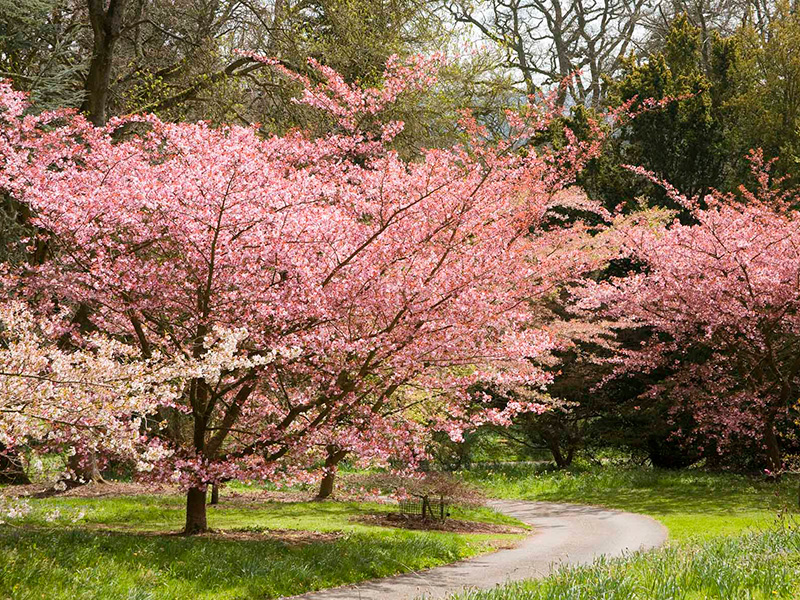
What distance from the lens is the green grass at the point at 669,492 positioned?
44.4 ft

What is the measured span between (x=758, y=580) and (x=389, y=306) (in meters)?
5.27

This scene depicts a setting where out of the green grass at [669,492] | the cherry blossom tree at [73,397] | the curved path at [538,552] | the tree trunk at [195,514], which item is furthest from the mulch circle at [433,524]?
the cherry blossom tree at [73,397]

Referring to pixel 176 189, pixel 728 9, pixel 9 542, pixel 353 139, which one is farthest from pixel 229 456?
pixel 728 9

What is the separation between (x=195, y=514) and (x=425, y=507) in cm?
606

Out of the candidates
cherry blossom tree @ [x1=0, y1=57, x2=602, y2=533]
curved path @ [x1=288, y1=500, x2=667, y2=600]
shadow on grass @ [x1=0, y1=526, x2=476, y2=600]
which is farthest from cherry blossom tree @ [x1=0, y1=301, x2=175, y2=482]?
curved path @ [x1=288, y1=500, x2=667, y2=600]

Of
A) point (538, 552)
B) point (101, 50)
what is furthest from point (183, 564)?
point (101, 50)

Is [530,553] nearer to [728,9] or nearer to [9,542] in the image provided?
[9,542]

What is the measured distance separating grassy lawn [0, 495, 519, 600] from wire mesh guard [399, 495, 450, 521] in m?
1.90

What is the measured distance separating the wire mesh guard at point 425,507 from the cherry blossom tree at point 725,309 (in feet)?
22.0

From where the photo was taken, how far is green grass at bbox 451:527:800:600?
5496mm

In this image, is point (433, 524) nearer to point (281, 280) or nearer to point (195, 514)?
point (195, 514)

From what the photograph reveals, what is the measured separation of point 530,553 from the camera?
36.0ft

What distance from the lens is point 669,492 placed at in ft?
59.8

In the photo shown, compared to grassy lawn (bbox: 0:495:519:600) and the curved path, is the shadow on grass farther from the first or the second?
the curved path
